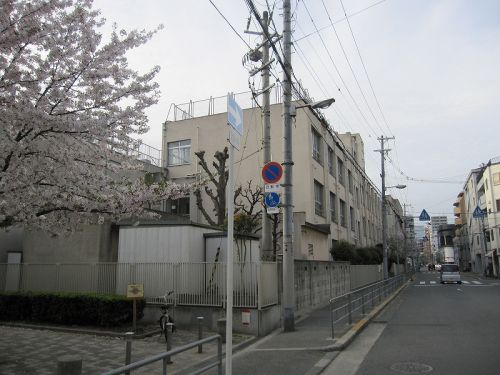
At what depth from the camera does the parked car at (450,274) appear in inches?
1576

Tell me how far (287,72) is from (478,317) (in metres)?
10.4

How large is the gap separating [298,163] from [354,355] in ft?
59.5

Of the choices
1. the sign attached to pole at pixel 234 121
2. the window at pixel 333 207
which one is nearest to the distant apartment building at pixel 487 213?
the window at pixel 333 207

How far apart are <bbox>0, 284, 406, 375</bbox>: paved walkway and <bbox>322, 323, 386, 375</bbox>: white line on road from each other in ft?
0.53

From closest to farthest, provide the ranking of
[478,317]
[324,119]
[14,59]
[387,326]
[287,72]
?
[14,59] → [287,72] → [387,326] → [478,317] → [324,119]

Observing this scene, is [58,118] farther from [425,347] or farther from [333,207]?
[333,207]

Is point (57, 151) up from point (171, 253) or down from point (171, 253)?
up

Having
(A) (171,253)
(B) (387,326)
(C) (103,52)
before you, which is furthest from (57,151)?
(B) (387,326)

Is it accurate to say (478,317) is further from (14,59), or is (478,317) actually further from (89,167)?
(14,59)

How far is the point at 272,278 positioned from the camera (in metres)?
12.8

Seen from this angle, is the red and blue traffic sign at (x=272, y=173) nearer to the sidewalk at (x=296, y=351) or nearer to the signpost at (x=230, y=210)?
the sidewalk at (x=296, y=351)

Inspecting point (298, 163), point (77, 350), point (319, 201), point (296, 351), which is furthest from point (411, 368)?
point (319, 201)

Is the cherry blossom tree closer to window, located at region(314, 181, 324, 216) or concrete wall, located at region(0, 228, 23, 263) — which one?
concrete wall, located at region(0, 228, 23, 263)

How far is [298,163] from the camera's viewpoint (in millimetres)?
26562
